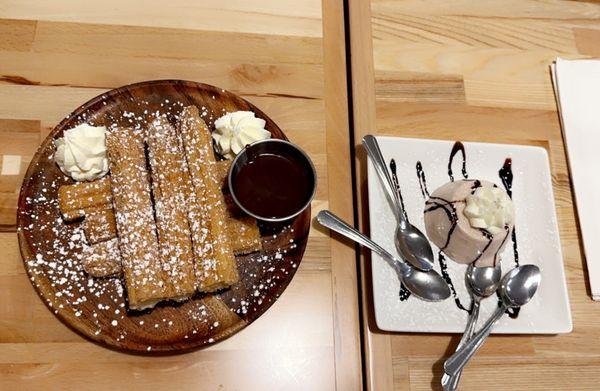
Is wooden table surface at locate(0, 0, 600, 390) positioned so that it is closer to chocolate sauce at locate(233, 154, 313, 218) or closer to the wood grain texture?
the wood grain texture

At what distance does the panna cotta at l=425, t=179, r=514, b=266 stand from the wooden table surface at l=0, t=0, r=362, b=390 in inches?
8.4

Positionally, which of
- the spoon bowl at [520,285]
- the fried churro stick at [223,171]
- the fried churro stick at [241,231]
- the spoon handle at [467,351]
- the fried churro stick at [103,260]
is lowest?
the spoon handle at [467,351]

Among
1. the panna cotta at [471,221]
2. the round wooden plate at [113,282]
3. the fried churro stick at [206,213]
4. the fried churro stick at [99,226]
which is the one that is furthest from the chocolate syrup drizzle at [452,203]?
the fried churro stick at [99,226]

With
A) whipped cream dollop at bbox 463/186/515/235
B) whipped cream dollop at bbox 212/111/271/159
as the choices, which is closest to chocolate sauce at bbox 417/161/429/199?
whipped cream dollop at bbox 463/186/515/235

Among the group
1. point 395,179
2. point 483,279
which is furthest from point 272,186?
point 483,279

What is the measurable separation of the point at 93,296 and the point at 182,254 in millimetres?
201

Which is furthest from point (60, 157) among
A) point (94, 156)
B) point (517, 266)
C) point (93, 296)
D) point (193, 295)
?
point (517, 266)

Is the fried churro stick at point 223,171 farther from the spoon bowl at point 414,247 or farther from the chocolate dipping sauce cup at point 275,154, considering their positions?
the spoon bowl at point 414,247

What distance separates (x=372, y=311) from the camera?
1123 mm

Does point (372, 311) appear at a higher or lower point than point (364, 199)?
lower

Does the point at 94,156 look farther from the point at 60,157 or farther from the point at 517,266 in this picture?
the point at 517,266

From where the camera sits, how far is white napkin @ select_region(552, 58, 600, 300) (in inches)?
49.9

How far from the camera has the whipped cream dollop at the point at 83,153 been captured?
3.41ft

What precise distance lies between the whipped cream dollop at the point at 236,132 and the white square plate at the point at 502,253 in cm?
28
